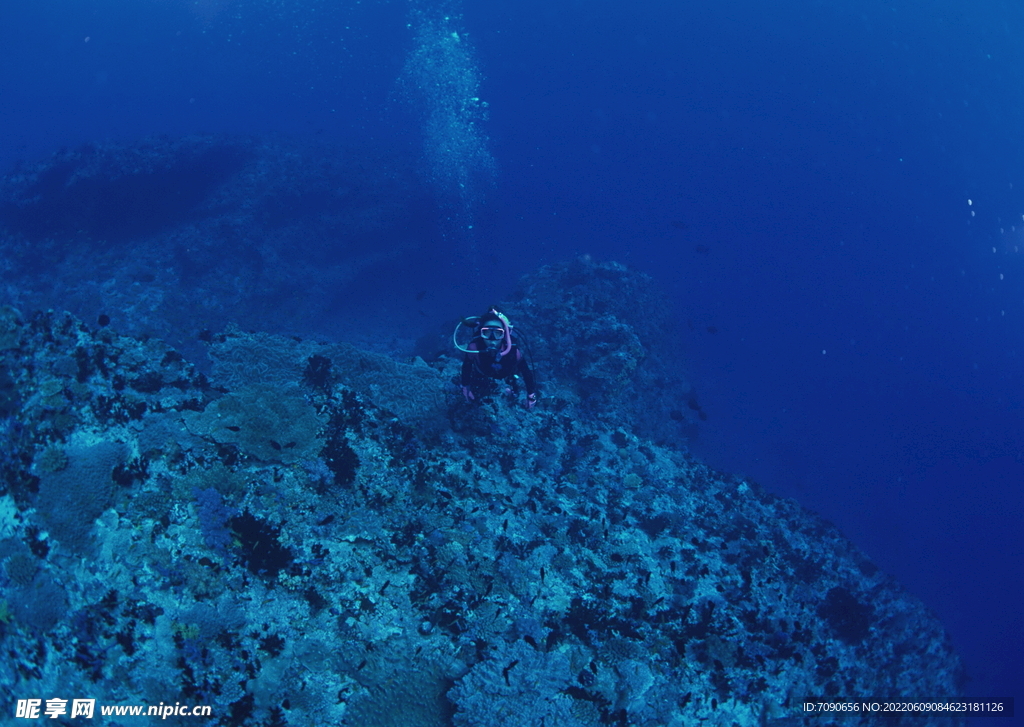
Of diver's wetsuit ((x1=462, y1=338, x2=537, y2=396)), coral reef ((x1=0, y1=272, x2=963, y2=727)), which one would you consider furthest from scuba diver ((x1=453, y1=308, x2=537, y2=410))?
coral reef ((x1=0, y1=272, x2=963, y2=727))

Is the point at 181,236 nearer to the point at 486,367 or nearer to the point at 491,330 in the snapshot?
the point at 486,367

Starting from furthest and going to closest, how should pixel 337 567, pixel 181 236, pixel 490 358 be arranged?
pixel 181 236, pixel 490 358, pixel 337 567

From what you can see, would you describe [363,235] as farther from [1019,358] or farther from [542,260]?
[1019,358]

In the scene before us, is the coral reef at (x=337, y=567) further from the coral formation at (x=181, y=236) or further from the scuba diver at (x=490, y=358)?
the coral formation at (x=181, y=236)

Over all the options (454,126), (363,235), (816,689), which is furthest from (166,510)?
(454,126)

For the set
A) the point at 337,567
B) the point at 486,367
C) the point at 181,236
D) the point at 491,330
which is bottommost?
the point at 337,567

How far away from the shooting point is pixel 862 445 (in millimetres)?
21906

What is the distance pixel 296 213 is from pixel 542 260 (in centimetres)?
1392

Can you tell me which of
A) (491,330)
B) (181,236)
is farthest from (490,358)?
(181,236)

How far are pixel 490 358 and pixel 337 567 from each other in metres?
3.21

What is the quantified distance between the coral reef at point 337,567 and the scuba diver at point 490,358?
1.36 ft

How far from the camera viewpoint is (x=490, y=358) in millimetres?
6477

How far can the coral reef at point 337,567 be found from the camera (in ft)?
11.5

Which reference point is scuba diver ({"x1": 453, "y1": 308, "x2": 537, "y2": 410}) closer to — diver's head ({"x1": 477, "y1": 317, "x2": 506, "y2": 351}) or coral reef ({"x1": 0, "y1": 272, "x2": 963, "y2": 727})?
diver's head ({"x1": 477, "y1": 317, "x2": 506, "y2": 351})
